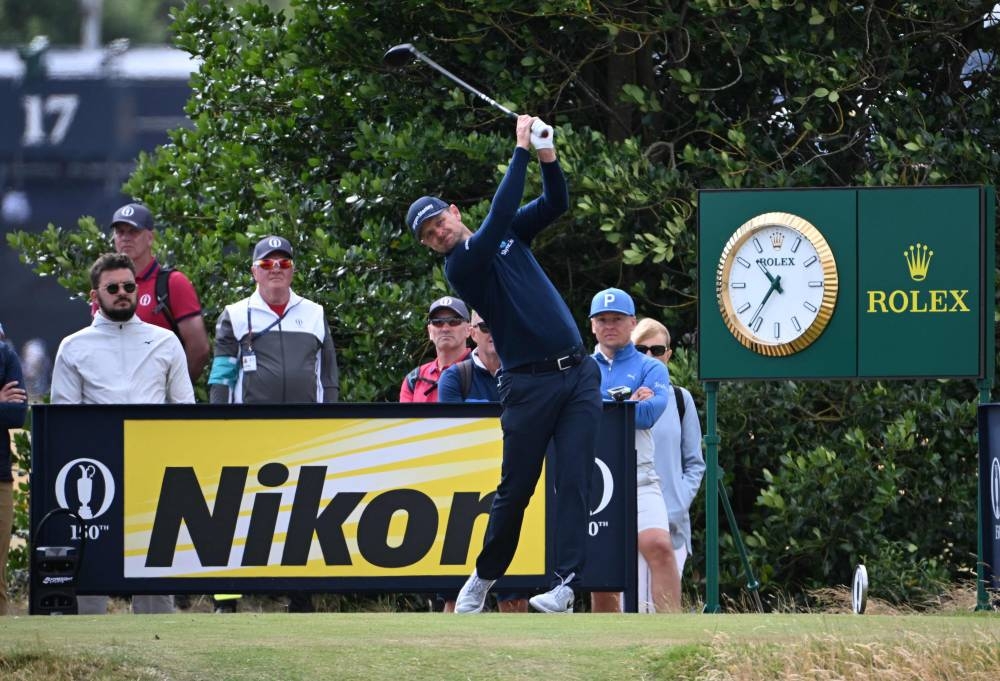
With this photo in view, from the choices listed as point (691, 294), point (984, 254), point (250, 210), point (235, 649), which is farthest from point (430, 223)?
point (250, 210)

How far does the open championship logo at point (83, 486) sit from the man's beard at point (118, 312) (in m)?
0.86

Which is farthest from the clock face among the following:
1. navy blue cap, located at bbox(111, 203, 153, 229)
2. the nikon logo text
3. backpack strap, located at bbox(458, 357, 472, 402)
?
navy blue cap, located at bbox(111, 203, 153, 229)

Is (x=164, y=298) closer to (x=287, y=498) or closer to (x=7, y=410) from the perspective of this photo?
(x=7, y=410)

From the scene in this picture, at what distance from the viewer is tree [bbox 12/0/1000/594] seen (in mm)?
13336

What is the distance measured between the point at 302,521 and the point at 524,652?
3.24 meters

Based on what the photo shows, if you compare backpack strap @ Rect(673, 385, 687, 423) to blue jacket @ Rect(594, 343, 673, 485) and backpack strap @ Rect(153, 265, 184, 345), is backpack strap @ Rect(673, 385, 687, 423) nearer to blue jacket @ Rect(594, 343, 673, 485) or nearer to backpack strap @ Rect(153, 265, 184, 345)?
blue jacket @ Rect(594, 343, 673, 485)

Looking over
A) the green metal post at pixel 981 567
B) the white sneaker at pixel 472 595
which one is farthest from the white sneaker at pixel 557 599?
the green metal post at pixel 981 567

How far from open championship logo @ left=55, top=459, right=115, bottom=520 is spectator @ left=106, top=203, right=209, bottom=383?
1.53 m

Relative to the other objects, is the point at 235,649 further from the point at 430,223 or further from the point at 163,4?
the point at 163,4

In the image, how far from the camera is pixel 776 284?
10.9 metres

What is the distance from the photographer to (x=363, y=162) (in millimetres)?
14875

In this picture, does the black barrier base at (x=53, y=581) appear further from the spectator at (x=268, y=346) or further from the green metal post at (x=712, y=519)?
the green metal post at (x=712, y=519)

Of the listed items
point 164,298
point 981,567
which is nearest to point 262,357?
point 164,298

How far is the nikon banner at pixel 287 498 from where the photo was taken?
1018 cm
